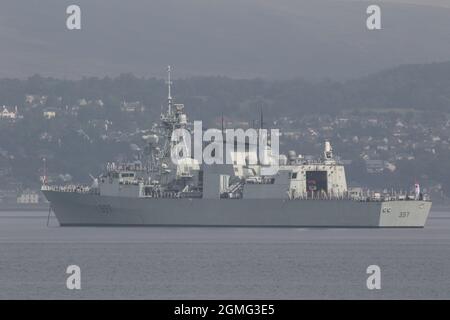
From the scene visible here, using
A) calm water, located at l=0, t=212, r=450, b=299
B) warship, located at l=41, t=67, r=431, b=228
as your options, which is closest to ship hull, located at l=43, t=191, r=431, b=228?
warship, located at l=41, t=67, r=431, b=228

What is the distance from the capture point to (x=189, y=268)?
6353 centimetres

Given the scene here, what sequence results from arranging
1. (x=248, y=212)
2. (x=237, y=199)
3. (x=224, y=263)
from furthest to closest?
(x=248, y=212), (x=237, y=199), (x=224, y=263)

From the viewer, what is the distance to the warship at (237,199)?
9250 cm

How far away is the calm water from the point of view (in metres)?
54.5

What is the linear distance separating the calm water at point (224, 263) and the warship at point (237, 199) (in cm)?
86

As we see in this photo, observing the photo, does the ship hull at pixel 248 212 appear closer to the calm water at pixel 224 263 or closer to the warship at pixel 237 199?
the warship at pixel 237 199

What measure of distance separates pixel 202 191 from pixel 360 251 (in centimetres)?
2089

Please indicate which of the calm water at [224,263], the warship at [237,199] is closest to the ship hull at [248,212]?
the warship at [237,199]

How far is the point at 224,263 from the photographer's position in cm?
6650

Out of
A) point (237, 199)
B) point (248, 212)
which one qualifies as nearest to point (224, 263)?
point (237, 199)

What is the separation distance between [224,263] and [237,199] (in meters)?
26.4

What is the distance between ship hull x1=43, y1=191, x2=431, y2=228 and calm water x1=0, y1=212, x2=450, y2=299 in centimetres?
68

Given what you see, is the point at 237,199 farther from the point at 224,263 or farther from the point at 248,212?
the point at 224,263
